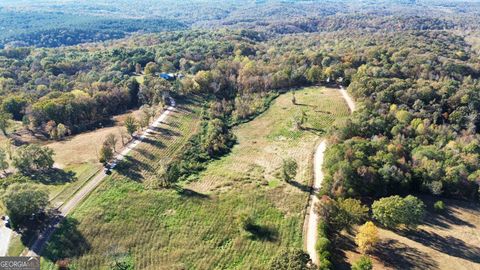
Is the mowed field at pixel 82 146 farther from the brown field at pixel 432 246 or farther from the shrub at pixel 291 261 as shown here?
the brown field at pixel 432 246

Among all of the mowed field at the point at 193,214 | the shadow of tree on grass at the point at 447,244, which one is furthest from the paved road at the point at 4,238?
the shadow of tree on grass at the point at 447,244

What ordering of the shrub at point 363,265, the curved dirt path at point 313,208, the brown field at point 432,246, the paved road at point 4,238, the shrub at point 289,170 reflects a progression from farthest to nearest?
the shrub at point 289,170
the curved dirt path at point 313,208
the brown field at point 432,246
the paved road at point 4,238
the shrub at point 363,265

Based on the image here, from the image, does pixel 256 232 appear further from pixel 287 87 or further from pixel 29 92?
pixel 29 92

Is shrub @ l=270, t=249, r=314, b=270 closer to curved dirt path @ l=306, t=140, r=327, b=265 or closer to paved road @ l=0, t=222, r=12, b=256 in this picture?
curved dirt path @ l=306, t=140, r=327, b=265

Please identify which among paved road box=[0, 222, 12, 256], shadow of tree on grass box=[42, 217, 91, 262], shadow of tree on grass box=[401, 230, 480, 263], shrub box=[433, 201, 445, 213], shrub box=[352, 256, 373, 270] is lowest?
paved road box=[0, 222, 12, 256]

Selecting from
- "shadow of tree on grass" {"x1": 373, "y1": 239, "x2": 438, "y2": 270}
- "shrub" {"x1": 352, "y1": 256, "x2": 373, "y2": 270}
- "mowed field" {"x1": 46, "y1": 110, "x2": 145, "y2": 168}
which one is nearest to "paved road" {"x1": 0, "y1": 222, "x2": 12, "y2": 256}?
"mowed field" {"x1": 46, "y1": 110, "x2": 145, "y2": 168}

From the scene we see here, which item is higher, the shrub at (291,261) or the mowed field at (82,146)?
the shrub at (291,261)

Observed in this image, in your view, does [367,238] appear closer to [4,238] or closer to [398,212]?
[398,212]

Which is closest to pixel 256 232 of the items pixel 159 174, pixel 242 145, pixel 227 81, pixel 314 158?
pixel 159 174
